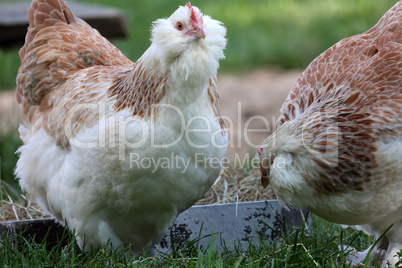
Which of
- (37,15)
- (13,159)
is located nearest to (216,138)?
(37,15)

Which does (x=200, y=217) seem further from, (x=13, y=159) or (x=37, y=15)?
(x=13, y=159)

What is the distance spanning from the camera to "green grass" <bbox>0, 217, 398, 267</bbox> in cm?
251

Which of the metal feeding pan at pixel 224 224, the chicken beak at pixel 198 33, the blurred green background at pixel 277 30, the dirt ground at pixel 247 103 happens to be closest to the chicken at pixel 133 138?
the chicken beak at pixel 198 33

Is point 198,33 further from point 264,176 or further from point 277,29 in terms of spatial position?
point 277,29

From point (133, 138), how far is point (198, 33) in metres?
Result: 0.51

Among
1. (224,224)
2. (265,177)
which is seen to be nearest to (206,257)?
(265,177)

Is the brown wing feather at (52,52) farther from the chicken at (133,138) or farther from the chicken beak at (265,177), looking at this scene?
the chicken beak at (265,177)

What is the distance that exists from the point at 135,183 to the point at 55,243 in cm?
79

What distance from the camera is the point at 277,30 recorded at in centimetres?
842

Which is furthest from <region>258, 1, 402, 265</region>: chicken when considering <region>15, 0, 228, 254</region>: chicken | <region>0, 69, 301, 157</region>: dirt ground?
<region>0, 69, 301, 157</region>: dirt ground

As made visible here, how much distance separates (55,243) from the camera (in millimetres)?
3057

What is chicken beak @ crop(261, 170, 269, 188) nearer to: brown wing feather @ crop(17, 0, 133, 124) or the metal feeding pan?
the metal feeding pan

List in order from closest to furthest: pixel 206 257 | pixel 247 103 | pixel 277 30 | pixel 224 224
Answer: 1. pixel 206 257
2. pixel 224 224
3. pixel 247 103
4. pixel 277 30

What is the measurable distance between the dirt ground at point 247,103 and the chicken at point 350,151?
8.55 ft
